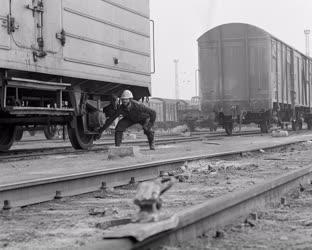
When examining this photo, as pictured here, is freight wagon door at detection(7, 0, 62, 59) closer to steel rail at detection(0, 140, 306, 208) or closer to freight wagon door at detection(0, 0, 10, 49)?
freight wagon door at detection(0, 0, 10, 49)

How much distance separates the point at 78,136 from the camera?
1223cm

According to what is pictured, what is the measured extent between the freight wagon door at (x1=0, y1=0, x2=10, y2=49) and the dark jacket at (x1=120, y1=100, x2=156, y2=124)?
133 inches

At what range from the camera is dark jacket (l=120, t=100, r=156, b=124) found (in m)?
11.8

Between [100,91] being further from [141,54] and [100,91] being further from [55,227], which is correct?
[55,227]

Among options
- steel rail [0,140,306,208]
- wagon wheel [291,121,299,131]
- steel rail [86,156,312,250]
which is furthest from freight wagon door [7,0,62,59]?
wagon wheel [291,121,299,131]

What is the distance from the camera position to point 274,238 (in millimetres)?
4039

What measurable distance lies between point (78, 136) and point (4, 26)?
370 centimetres

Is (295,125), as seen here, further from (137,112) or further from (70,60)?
(70,60)

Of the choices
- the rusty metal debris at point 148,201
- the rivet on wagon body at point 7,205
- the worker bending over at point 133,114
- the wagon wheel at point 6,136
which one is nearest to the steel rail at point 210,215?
the rusty metal debris at point 148,201

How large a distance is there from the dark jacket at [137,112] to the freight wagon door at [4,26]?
3376mm

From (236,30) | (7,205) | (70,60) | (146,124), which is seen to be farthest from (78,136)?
(236,30)

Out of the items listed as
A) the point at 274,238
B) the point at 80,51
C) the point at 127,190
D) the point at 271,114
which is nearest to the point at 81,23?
the point at 80,51

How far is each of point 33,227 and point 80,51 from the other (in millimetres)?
7015

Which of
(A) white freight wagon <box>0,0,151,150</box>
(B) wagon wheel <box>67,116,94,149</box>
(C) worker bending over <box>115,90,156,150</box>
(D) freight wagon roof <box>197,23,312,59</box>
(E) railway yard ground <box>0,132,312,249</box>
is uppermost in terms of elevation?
(D) freight wagon roof <box>197,23,312,59</box>
